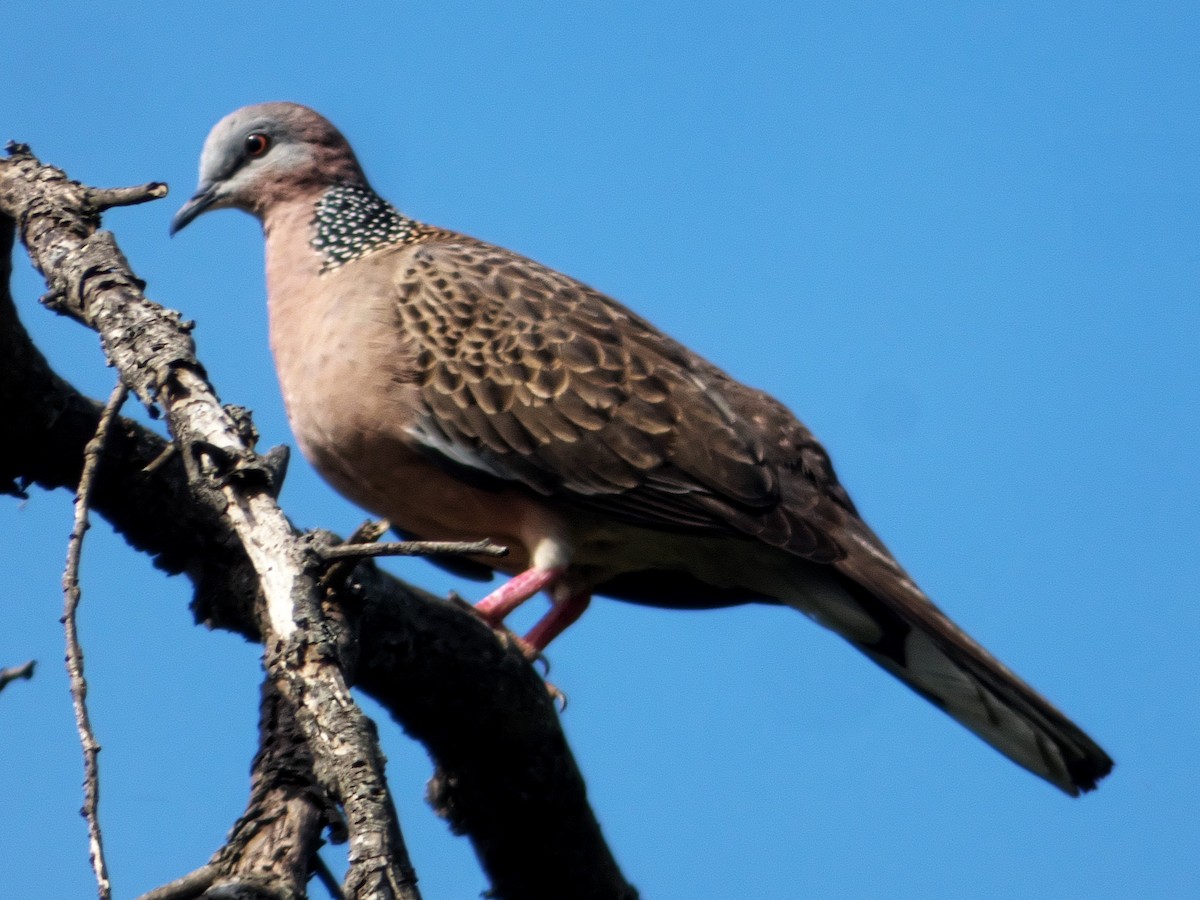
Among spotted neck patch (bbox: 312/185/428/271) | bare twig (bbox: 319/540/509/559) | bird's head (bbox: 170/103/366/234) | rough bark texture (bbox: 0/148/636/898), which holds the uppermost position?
bird's head (bbox: 170/103/366/234)

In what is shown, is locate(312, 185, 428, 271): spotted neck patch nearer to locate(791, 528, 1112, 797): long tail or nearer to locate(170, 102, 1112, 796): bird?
locate(170, 102, 1112, 796): bird

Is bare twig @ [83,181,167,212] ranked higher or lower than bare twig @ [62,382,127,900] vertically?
higher

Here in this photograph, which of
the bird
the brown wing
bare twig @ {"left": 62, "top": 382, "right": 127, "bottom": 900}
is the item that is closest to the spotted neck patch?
the bird

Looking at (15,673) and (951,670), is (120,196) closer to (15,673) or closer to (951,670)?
(15,673)

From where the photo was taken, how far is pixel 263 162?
19.8 ft

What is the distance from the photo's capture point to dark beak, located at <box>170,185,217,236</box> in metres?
5.83

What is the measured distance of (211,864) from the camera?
8.82 feet

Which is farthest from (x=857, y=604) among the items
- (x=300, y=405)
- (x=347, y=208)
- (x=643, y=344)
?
(x=347, y=208)

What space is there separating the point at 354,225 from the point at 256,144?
1.69ft

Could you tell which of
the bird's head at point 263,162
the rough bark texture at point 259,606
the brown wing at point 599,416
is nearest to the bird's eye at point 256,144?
the bird's head at point 263,162

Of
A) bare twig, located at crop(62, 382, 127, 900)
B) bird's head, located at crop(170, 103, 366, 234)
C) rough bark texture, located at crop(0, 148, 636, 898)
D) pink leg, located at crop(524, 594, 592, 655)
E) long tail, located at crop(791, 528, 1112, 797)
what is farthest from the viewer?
bird's head, located at crop(170, 103, 366, 234)

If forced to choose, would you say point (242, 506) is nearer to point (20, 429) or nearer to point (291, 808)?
point (291, 808)

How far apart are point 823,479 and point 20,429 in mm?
2584

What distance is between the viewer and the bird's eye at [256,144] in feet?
19.7
